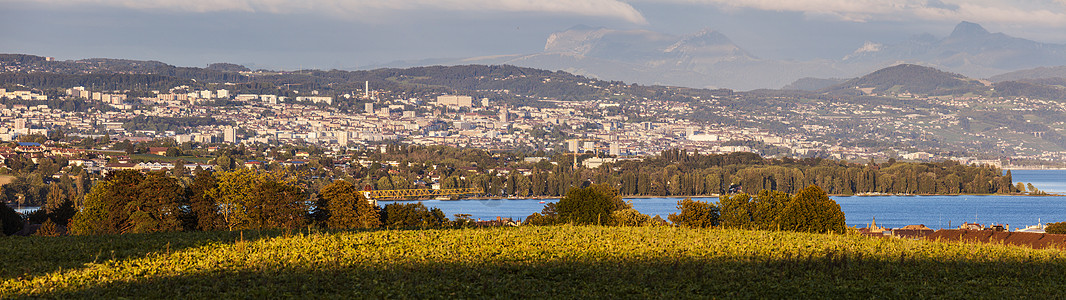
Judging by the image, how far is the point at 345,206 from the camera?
147 feet

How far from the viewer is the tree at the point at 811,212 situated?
3753 centimetres

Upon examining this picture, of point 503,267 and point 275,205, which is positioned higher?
point 503,267

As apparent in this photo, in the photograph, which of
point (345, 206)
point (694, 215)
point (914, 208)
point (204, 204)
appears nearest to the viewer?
point (204, 204)

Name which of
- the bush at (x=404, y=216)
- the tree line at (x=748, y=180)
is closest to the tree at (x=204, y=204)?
the bush at (x=404, y=216)

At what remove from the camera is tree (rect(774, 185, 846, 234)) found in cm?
3753

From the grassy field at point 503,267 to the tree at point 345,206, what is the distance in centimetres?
2647

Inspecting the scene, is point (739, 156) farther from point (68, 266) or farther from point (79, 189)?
point (68, 266)

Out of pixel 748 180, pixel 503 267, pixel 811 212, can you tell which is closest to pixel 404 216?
pixel 811 212

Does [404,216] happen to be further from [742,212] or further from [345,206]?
[742,212]

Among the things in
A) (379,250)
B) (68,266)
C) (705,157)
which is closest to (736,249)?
(379,250)

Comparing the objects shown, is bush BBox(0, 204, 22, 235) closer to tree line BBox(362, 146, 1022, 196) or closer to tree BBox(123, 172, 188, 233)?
tree BBox(123, 172, 188, 233)

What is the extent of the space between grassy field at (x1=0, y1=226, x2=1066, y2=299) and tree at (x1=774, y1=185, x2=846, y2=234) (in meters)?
21.4

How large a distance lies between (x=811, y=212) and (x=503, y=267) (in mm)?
27874

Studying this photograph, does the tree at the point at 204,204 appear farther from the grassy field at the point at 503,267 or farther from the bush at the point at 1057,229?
the bush at the point at 1057,229
